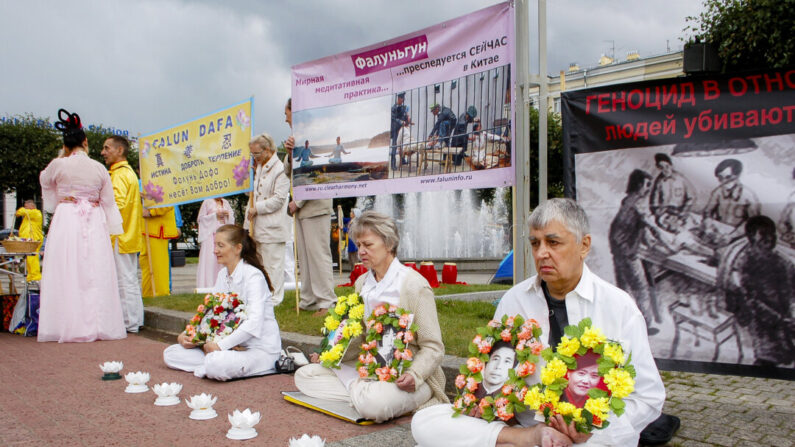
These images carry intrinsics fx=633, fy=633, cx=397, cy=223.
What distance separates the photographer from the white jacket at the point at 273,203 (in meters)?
8.26

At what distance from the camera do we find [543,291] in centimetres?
306

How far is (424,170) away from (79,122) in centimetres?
482

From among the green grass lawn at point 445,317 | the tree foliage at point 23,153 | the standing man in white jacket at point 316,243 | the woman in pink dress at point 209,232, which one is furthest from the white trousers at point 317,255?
the tree foliage at point 23,153

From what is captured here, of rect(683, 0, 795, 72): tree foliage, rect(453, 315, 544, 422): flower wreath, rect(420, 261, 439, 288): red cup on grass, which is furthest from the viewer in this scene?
rect(683, 0, 795, 72): tree foliage

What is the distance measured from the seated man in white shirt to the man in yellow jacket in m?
6.50

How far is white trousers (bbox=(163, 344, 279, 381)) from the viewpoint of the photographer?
5352 millimetres

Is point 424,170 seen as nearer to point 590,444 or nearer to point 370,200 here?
point 590,444

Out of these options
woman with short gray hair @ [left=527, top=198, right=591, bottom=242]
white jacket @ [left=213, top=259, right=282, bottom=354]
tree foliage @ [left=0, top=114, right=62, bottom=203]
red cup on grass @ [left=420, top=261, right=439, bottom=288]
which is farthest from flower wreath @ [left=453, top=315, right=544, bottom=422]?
tree foliage @ [left=0, top=114, right=62, bottom=203]

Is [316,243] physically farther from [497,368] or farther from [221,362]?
[497,368]

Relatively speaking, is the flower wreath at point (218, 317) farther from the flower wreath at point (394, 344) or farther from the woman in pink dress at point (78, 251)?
the woman in pink dress at point (78, 251)

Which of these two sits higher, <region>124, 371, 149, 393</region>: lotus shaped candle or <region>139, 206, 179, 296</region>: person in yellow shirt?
<region>139, 206, 179, 296</region>: person in yellow shirt

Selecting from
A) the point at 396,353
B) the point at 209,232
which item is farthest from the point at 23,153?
the point at 396,353

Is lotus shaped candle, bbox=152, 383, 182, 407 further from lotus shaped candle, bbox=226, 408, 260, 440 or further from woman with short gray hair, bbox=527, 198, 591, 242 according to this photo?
woman with short gray hair, bbox=527, 198, 591, 242

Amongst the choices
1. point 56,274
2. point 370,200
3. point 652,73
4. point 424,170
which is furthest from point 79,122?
point 652,73
